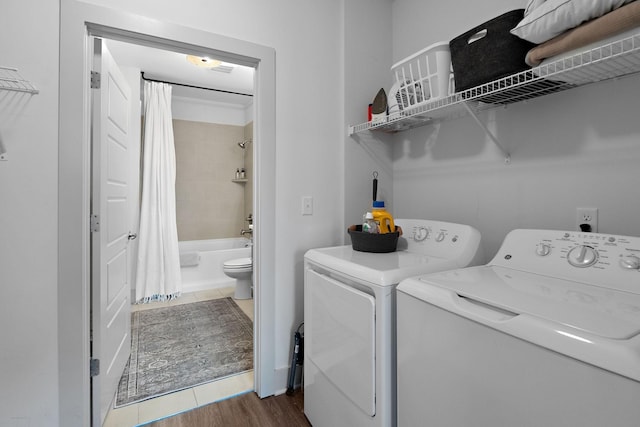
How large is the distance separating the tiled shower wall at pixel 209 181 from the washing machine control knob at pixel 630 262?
4.20 metres

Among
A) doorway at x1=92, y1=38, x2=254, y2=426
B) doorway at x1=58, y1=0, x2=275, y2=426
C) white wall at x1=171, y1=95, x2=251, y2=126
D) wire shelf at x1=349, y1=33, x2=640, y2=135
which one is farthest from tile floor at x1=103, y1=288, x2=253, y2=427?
white wall at x1=171, y1=95, x2=251, y2=126

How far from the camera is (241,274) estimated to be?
3412 mm

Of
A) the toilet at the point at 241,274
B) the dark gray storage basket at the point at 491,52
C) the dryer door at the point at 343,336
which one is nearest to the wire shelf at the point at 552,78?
the dark gray storage basket at the point at 491,52

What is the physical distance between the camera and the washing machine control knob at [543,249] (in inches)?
42.8

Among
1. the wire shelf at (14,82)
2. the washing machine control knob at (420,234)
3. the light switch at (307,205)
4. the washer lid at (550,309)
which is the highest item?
the wire shelf at (14,82)

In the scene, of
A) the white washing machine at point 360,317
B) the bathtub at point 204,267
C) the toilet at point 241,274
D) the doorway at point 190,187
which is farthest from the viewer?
A: the bathtub at point 204,267

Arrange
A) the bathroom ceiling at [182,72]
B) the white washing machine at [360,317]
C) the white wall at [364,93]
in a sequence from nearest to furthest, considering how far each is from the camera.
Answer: the white washing machine at [360,317]
the white wall at [364,93]
the bathroom ceiling at [182,72]

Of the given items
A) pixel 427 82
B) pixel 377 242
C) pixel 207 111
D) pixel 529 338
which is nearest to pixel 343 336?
pixel 377 242

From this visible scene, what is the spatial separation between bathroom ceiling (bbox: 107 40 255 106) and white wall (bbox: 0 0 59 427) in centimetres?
134

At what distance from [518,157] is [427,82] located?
589mm

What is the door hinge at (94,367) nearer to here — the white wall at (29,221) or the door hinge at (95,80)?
the white wall at (29,221)

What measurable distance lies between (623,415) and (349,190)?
5.26ft

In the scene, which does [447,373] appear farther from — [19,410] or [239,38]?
[239,38]

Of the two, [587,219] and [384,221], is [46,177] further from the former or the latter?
[587,219]
